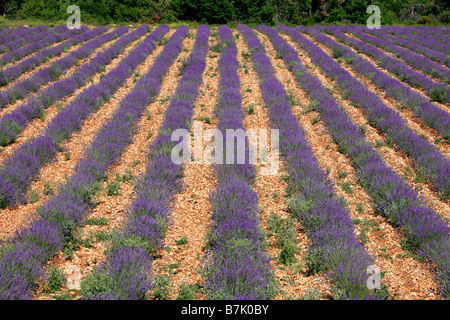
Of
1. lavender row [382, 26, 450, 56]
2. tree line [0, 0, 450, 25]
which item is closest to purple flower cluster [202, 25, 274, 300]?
lavender row [382, 26, 450, 56]

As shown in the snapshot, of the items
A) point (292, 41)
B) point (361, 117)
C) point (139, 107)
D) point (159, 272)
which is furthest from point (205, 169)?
point (292, 41)

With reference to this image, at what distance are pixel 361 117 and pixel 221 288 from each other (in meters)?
7.29

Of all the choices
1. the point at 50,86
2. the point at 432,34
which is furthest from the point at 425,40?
the point at 50,86

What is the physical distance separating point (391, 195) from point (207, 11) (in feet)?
103

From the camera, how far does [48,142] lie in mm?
6957

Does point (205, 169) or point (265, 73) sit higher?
point (265, 73)

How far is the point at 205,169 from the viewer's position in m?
6.94

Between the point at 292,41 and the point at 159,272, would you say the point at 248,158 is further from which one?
the point at 292,41

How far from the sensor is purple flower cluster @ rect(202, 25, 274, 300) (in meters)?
3.66

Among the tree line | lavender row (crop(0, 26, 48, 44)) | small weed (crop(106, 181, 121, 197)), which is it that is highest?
the tree line

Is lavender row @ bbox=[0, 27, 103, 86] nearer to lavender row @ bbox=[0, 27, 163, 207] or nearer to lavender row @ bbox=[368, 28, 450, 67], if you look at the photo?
lavender row @ bbox=[0, 27, 163, 207]

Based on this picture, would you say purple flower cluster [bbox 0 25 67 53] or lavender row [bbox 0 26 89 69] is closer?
lavender row [bbox 0 26 89 69]

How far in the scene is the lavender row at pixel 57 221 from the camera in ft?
11.8

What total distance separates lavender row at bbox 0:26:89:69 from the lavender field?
2530mm
